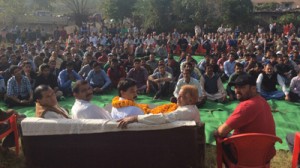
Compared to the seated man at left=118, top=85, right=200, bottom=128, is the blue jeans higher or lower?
lower

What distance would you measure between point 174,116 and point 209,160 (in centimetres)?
107

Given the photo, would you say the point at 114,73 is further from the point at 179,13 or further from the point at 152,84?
the point at 179,13

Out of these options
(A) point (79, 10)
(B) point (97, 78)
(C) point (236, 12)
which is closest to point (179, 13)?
(C) point (236, 12)

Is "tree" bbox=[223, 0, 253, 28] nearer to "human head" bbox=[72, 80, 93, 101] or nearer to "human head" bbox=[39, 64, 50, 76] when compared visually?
"human head" bbox=[39, 64, 50, 76]

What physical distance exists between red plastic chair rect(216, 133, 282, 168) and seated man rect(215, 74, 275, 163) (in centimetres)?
10

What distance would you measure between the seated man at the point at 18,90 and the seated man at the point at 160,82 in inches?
114

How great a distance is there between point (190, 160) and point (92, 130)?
1.14 meters

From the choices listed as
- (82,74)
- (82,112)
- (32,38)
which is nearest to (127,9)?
(32,38)

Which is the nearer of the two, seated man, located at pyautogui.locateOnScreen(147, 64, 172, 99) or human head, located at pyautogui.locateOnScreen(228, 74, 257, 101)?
human head, located at pyautogui.locateOnScreen(228, 74, 257, 101)

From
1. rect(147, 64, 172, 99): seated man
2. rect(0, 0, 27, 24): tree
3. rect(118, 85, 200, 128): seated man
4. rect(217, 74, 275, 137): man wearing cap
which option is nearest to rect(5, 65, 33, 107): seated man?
rect(147, 64, 172, 99): seated man

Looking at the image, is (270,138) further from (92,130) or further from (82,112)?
(82,112)

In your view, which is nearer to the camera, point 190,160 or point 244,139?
point 244,139

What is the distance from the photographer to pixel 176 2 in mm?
25516

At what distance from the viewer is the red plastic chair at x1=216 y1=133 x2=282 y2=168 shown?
3521mm
